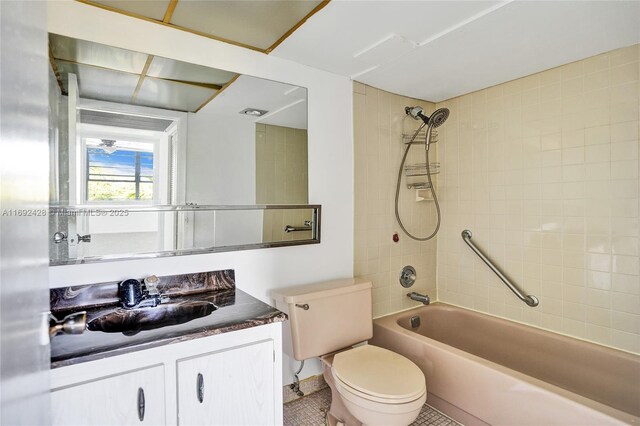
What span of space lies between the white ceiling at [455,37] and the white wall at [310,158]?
0.15 m

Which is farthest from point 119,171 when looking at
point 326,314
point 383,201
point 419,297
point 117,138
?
point 419,297

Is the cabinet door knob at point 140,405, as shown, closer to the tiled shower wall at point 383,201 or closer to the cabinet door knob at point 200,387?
the cabinet door knob at point 200,387

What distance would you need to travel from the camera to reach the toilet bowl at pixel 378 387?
4.78 ft

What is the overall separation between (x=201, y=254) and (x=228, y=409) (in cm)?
75

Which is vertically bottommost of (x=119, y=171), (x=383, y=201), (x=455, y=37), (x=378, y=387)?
(x=378, y=387)

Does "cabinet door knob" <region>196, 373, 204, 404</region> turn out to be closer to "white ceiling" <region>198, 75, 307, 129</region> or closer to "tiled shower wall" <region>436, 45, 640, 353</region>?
"white ceiling" <region>198, 75, 307, 129</region>

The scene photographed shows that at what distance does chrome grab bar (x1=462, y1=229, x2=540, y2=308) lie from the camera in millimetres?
2189

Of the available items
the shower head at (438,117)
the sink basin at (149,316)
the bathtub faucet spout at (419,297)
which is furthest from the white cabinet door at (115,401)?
the shower head at (438,117)

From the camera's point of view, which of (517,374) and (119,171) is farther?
(517,374)

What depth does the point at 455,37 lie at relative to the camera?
5.61 ft

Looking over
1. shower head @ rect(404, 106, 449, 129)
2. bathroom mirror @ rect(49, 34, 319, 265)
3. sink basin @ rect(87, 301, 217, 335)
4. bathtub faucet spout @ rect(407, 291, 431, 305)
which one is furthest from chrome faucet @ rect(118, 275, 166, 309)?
shower head @ rect(404, 106, 449, 129)

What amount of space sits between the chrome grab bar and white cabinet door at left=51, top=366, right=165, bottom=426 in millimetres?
2159

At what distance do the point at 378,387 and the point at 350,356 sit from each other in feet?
1.01

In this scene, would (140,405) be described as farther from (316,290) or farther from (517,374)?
(517,374)
